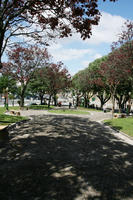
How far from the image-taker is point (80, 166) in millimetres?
5195

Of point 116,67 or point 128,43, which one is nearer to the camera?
point 128,43

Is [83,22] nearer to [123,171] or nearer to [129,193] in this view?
[123,171]

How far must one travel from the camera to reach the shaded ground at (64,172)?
3.71 metres

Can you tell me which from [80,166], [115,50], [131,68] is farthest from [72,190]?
[115,50]

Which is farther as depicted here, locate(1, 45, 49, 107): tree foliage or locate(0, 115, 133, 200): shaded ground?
locate(1, 45, 49, 107): tree foliage

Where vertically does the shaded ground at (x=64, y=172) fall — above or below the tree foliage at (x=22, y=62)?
below

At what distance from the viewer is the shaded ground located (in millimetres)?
3711

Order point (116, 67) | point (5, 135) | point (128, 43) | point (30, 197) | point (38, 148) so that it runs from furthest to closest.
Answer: point (116, 67), point (128, 43), point (5, 135), point (38, 148), point (30, 197)

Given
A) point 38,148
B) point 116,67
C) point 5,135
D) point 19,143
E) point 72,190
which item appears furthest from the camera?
point 116,67

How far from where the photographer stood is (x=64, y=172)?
4.73 m

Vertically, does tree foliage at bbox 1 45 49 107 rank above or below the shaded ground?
above

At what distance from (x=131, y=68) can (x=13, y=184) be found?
20.2 metres

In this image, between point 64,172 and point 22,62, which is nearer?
point 64,172

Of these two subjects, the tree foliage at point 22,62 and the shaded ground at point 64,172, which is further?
the tree foliage at point 22,62
